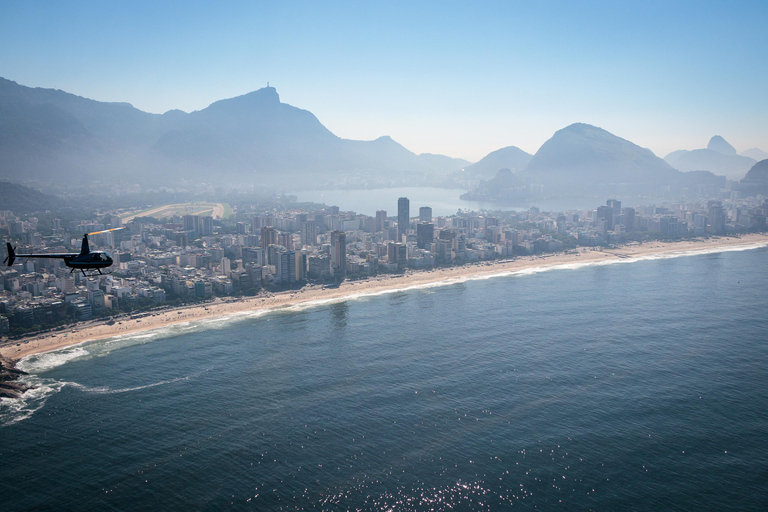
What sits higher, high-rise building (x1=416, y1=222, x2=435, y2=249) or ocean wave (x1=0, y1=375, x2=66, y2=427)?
high-rise building (x1=416, y1=222, x2=435, y2=249)

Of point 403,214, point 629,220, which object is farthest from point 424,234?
point 629,220

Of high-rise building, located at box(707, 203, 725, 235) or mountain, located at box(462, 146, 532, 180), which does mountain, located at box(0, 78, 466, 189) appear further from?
high-rise building, located at box(707, 203, 725, 235)

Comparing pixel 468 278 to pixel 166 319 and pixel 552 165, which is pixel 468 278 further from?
pixel 552 165

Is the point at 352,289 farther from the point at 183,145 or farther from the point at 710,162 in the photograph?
the point at 710,162

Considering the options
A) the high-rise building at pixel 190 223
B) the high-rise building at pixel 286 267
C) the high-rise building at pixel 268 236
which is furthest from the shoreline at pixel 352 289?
the high-rise building at pixel 190 223

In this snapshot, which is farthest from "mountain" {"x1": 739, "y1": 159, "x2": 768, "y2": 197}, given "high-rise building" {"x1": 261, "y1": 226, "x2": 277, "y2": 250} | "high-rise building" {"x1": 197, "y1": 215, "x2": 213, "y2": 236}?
"high-rise building" {"x1": 197, "y1": 215, "x2": 213, "y2": 236}

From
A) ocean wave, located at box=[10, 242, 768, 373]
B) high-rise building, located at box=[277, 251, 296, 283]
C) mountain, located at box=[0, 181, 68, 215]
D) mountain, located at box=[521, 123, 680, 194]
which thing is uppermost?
mountain, located at box=[521, 123, 680, 194]

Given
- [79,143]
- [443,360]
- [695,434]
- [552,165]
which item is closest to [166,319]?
[443,360]
